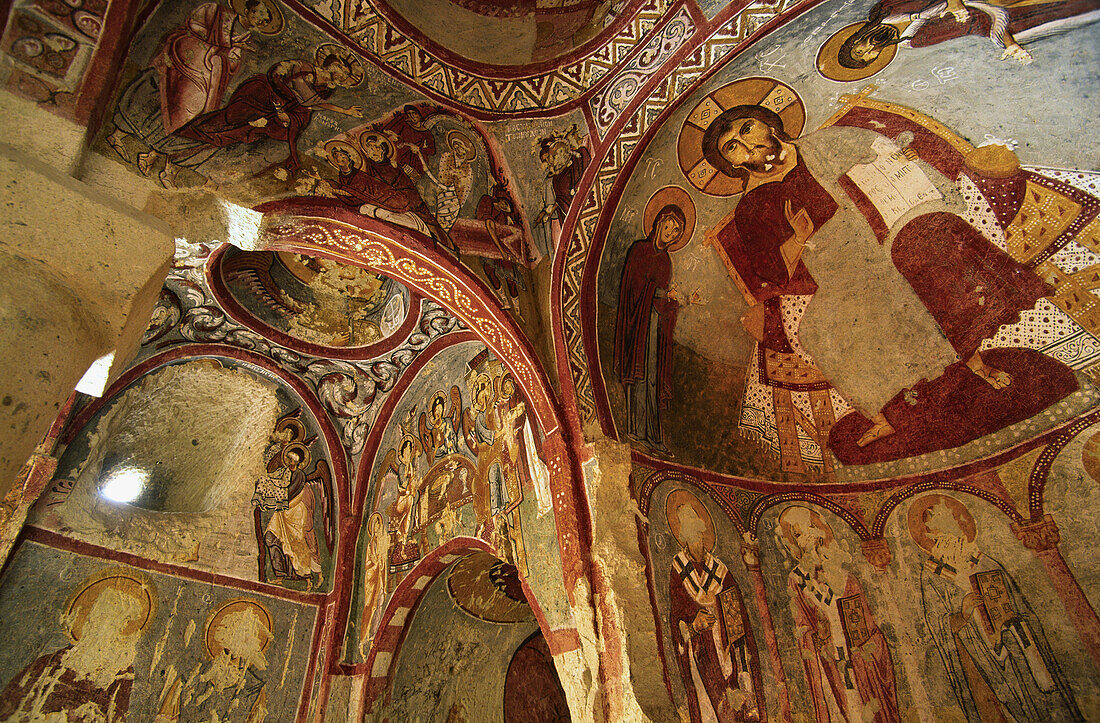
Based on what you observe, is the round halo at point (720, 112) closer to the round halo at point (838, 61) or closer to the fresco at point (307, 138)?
the round halo at point (838, 61)

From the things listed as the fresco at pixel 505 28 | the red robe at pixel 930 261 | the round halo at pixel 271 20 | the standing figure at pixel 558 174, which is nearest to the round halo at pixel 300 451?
the standing figure at pixel 558 174

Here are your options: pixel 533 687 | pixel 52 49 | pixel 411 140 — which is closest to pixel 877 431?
pixel 411 140

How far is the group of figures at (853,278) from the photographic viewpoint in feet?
15.4

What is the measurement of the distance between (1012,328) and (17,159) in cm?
621

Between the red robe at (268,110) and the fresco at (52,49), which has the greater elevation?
the red robe at (268,110)

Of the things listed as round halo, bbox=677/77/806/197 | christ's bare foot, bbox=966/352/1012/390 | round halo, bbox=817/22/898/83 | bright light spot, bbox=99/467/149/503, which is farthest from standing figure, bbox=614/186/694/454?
bright light spot, bbox=99/467/149/503

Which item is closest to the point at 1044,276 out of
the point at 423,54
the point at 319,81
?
the point at 423,54

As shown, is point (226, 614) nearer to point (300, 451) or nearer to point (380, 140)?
point (300, 451)

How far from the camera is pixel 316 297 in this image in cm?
691

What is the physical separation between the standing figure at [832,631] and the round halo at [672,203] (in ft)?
8.62

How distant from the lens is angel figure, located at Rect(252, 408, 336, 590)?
7.14 meters

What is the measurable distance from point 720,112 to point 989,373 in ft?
9.67

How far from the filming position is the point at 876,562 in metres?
5.16

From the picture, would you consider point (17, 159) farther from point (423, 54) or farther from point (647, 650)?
point (647, 650)
